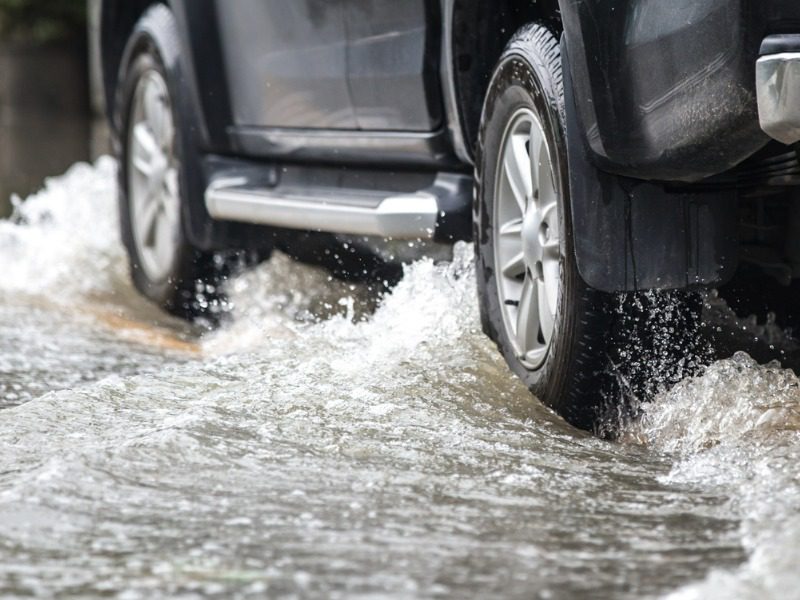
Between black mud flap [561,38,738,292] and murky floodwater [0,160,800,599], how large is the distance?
0.28 metres

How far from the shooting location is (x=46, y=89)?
37.7ft

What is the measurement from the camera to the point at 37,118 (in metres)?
11.5

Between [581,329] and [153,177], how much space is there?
2.71m

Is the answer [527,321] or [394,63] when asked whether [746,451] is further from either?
[394,63]

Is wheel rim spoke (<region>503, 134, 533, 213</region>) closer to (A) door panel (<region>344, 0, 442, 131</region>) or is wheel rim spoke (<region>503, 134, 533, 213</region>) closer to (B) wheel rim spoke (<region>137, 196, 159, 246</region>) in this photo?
(A) door panel (<region>344, 0, 442, 131</region>)

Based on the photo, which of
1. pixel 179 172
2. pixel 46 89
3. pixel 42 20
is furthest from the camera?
pixel 46 89

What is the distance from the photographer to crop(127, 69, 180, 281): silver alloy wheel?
17.2 feet

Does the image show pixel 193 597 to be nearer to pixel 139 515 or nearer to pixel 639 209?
pixel 139 515

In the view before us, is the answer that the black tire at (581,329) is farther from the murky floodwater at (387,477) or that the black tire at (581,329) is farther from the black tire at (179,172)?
the black tire at (179,172)

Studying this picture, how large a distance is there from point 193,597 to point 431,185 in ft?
6.80

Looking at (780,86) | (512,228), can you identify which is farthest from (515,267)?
(780,86)

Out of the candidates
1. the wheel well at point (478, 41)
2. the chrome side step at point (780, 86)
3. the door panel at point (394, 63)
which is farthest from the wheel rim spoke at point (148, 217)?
the chrome side step at point (780, 86)

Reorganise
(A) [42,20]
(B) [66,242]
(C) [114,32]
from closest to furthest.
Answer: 1. (C) [114,32]
2. (B) [66,242]
3. (A) [42,20]

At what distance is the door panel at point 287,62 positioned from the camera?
4.21 m
